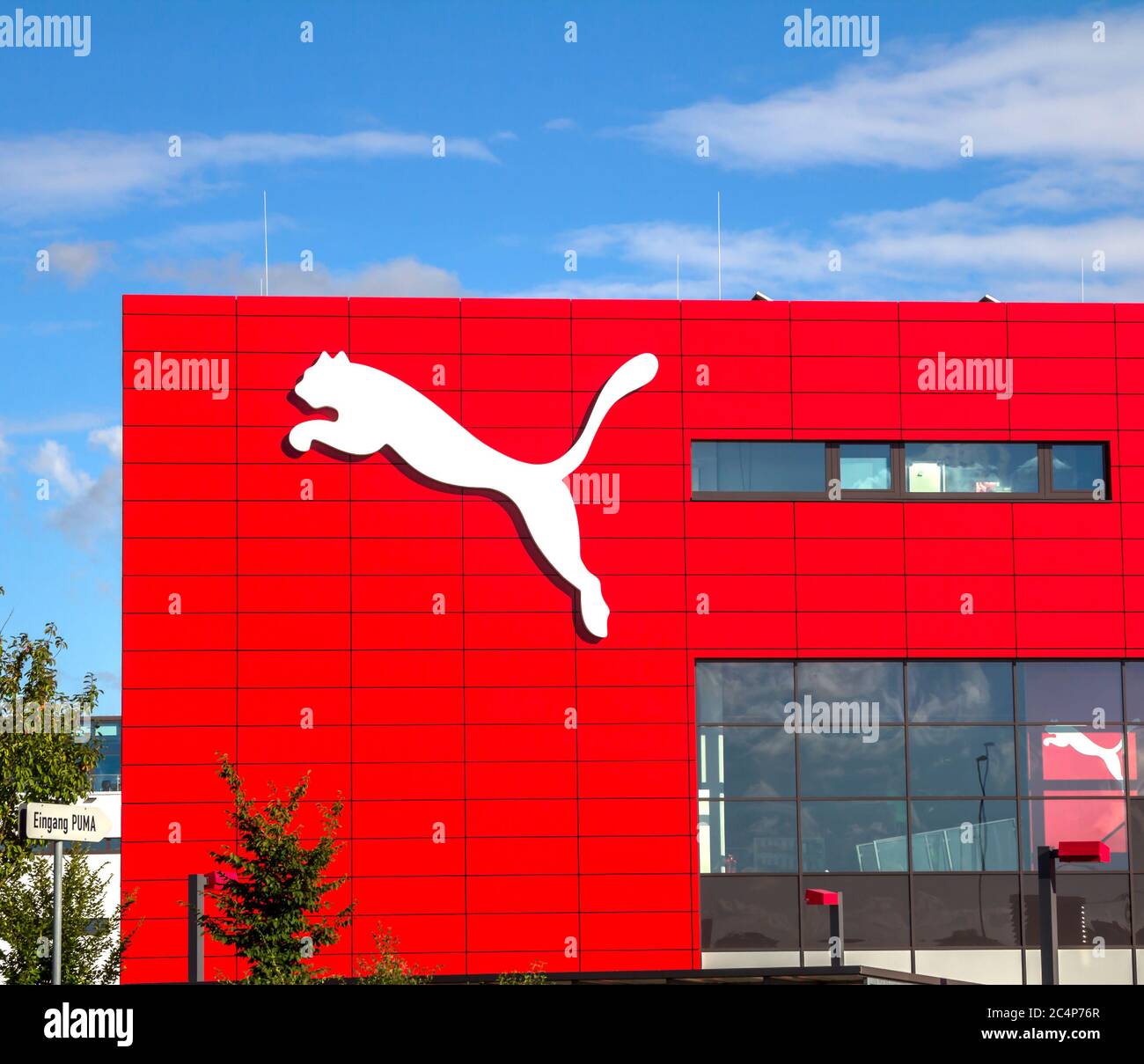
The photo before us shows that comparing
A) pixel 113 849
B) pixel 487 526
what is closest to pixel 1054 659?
pixel 487 526

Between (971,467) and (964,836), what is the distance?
6.81 meters

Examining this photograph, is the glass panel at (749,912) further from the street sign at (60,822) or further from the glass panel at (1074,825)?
the street sign at (60,822)

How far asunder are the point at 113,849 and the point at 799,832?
48.9 metres

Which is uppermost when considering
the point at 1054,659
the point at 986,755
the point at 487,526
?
the point at 487,526

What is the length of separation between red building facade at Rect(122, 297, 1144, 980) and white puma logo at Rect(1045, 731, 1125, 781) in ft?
1.38

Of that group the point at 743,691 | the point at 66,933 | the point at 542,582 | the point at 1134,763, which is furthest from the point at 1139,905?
the point at 66,933

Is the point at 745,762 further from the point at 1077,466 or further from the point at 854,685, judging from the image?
the point at 1077,466

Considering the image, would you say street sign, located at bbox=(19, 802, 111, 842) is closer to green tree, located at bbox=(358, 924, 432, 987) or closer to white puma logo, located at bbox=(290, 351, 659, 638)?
green tree, located at bbox=(358, 924, 432, 987)

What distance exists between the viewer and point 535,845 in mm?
27641

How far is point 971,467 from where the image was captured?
29422 millimetres

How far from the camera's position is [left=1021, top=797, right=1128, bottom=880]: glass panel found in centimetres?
2845

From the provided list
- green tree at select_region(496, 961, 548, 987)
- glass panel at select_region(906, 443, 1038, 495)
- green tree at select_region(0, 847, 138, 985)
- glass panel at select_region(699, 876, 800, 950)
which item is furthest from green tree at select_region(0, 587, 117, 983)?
glass panel at select_region(906, 443, 1038, 495)

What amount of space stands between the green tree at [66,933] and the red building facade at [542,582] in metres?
4.53

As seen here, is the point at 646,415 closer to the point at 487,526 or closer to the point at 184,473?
the point at 487,526
